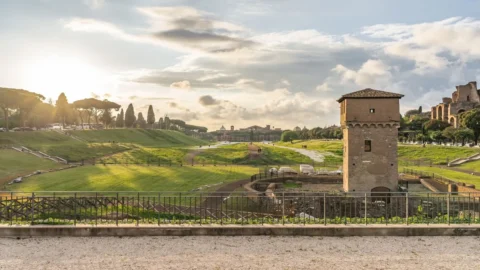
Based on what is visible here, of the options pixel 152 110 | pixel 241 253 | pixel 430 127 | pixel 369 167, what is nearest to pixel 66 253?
pixel 241 253

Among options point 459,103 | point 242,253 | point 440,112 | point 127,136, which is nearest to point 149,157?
point 127,136

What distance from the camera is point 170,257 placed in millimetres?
11367

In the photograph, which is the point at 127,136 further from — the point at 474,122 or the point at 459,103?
the point at 459,103

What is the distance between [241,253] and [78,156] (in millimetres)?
53755

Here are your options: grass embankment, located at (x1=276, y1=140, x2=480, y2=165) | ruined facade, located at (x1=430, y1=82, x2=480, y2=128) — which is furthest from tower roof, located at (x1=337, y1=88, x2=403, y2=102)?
ruined facade, located at (x1=430, y1=82, x2=480, y2=128)

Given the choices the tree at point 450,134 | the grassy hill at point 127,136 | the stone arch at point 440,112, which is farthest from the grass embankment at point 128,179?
the stone arch at point 440,112

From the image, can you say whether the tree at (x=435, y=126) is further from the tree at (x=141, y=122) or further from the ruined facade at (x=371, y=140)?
the tree at (x=141, y=122)

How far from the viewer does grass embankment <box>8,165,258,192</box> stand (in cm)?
3300

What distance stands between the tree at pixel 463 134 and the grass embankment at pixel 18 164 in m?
74.8

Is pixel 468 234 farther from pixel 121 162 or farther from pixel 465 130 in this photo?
pixel 465 130

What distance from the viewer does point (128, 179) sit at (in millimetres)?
37625

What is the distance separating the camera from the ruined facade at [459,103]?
3786 inches

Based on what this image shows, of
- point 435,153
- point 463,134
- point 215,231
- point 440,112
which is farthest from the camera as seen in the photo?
point 440,112

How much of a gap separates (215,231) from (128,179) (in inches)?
1044
